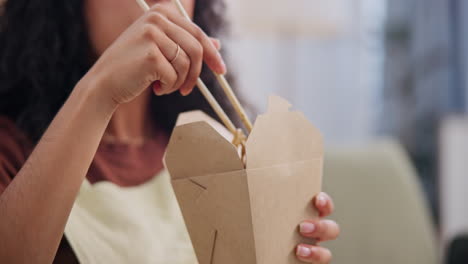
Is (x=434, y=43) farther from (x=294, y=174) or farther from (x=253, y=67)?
(x=294, y=174)

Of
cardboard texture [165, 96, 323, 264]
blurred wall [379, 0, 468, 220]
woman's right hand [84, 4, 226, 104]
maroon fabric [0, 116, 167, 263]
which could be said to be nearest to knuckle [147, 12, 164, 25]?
woman's right hand [84, 4, 226, 104]

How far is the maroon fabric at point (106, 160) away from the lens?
62cm

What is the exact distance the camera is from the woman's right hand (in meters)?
0.49

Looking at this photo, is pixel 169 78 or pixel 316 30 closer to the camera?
pixel 169 78

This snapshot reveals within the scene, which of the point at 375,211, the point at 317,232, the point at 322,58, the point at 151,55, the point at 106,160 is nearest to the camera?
the point at 151,55

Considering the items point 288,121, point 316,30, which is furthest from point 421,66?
point 288,121

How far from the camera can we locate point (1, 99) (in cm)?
70

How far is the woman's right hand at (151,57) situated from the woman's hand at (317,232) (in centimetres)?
20

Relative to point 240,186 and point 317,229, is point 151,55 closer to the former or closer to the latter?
point 240,186

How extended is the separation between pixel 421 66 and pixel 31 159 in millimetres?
1515

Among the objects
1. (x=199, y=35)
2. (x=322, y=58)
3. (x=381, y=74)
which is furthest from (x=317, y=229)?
(x=381, y=74)

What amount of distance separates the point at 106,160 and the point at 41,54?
0.57ft

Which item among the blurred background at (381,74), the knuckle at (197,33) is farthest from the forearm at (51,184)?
the blurred background at (381,74)

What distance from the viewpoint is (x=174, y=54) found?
0.50 metres
